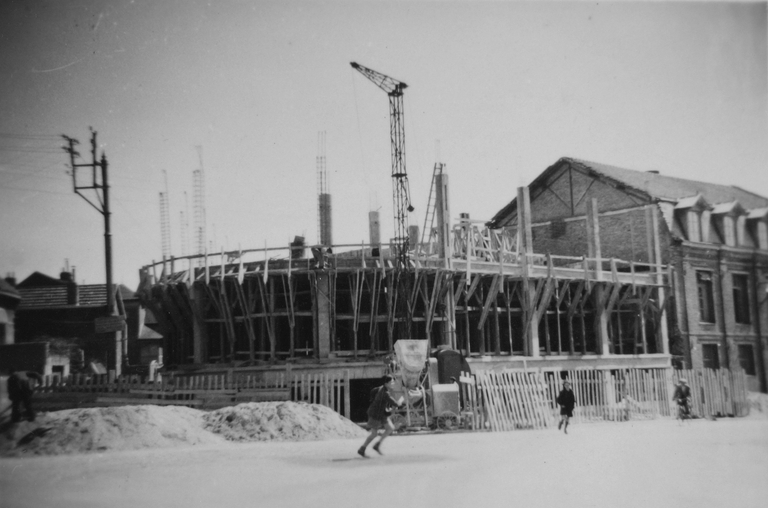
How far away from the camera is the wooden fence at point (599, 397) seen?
21.3 metres

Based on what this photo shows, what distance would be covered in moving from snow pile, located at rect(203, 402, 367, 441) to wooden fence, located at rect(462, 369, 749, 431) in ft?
12.5

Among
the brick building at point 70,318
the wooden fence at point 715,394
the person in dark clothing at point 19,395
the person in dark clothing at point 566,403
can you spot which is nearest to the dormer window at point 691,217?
the wooden fence at point 715,394

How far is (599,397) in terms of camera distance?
24.9m

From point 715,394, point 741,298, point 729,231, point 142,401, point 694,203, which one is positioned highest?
point 694,203

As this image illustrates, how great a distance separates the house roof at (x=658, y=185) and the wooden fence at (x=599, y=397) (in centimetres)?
812

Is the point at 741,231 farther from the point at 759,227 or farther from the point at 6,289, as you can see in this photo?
the point at 6,289

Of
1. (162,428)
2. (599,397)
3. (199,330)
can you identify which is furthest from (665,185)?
(162,428)

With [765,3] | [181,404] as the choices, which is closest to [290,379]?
[181,404]

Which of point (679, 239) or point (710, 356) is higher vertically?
point (679, 239)

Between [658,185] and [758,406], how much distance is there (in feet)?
40.5

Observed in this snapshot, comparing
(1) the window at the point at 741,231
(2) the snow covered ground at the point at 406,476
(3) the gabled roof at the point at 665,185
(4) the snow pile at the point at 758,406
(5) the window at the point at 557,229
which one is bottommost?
(4) the snow pile at the point at 758,406

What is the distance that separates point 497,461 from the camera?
572 inches

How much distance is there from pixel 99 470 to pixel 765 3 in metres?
15.4

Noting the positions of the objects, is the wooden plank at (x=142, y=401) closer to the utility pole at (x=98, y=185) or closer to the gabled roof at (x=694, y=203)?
the utility pole at (x=98, y=185)
